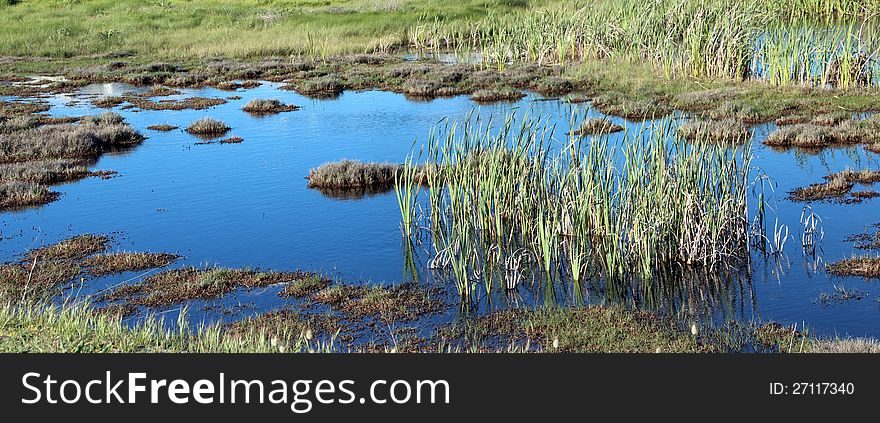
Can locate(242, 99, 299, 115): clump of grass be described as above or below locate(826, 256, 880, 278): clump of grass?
below

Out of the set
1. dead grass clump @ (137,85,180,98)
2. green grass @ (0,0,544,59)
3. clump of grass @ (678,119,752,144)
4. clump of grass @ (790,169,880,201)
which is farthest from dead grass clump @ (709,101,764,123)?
green grass @ (0,0,544,59)

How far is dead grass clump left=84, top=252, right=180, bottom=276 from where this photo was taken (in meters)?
13.7

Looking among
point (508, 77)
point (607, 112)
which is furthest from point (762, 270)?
point (508, 77)

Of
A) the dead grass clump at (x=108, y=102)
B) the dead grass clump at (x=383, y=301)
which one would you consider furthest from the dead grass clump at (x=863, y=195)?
the dead grass clump at (x=108, y=102)

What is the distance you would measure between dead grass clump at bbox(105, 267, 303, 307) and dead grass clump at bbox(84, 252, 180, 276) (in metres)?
0.63

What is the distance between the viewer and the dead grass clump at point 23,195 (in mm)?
18297

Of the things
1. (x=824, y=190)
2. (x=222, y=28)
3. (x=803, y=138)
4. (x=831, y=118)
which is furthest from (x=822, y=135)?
(x=222, y=28)

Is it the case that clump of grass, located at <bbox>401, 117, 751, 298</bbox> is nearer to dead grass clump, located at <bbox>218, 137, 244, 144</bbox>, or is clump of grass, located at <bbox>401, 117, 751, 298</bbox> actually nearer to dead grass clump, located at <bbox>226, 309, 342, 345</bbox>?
dead grass clump, located at <bbox>226, 309, 342, 345</bbox>

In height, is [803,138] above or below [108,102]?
above

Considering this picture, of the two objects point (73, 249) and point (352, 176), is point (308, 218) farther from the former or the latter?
point (73, 249)

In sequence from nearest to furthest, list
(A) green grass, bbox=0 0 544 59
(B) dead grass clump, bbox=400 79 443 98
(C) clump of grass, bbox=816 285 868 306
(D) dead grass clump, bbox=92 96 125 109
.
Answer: (C) clump of grass, bbox=816 285 868 306 → (B) dead grass clump, bbox=400 79 443 98 → (D) dead grass clump, bbox=92 96 125 109 → (A) green grass, bbox=0 0 544 59

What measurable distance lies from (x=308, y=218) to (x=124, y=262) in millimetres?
3413

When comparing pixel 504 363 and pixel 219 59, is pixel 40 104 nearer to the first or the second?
pixel 219 59

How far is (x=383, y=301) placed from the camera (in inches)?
469
